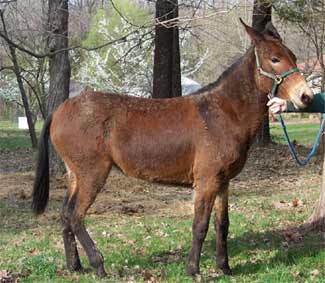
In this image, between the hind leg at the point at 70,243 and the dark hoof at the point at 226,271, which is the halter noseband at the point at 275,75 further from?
the hind leg at the point at 70,243

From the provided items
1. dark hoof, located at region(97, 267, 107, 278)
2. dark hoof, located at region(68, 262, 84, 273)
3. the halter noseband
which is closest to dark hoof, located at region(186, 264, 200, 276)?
dark hoof, located at region(97, 267, 107, 278)

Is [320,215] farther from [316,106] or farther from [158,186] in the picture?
[158,186]

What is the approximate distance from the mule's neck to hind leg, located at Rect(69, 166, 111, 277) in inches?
54.1

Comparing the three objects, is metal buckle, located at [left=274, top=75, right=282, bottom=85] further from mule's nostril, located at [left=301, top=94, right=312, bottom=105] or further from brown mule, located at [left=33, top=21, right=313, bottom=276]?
mule's nostril, located at [left=301, top=94, right=312, bottom=105]

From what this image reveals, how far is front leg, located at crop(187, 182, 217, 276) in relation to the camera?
5.13 metres

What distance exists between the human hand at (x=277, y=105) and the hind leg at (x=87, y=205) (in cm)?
167

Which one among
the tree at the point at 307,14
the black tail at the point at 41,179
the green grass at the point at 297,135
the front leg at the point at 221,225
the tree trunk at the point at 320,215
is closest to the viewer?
the front leg at the point at 221,225

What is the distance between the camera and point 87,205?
17.4 feet

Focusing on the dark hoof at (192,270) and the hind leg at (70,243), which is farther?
the hind leg at (70,243)

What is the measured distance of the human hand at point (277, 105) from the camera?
4957 millimetres

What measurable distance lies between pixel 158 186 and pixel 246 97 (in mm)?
5872

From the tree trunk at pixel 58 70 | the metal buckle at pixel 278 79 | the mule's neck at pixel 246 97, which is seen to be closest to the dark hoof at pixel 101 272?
the mule's neck at pixel 246 97

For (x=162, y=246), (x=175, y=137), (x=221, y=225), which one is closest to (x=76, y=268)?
(x=162, y=246)

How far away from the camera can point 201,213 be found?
16.9 ft
